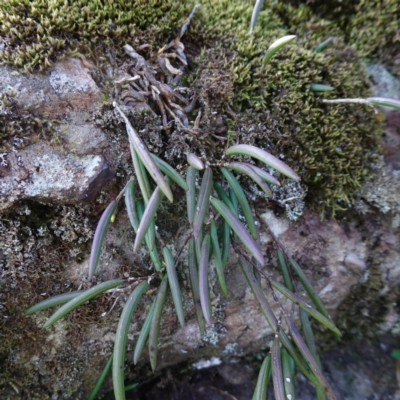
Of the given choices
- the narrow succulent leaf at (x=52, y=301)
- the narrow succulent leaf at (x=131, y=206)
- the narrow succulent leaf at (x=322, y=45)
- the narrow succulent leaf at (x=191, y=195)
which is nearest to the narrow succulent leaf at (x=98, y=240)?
the narrow succulent leaf at (x=131, y=206)

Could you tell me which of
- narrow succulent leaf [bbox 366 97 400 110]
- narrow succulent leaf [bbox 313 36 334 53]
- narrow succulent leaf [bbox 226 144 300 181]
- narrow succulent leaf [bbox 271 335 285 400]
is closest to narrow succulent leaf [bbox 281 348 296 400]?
narrow succulent leaf [bbox 271 335 285 400]

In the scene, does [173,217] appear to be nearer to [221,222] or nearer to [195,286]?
[221,222]

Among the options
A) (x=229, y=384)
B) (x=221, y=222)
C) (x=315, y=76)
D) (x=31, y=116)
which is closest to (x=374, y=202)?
(x=315, y=76)

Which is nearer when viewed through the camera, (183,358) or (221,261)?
(221,261)

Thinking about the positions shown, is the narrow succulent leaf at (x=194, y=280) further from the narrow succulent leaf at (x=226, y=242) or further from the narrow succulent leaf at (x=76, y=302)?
the narrow succulent leaf at (x=76, y=302)

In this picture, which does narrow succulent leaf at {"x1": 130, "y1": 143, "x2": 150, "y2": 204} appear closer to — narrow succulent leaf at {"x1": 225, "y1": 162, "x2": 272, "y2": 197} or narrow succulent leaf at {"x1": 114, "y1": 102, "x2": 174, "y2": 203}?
narrow succulent leaf at {"x1": 114, "y1": 102, "x2": 174, "y2": 203}
